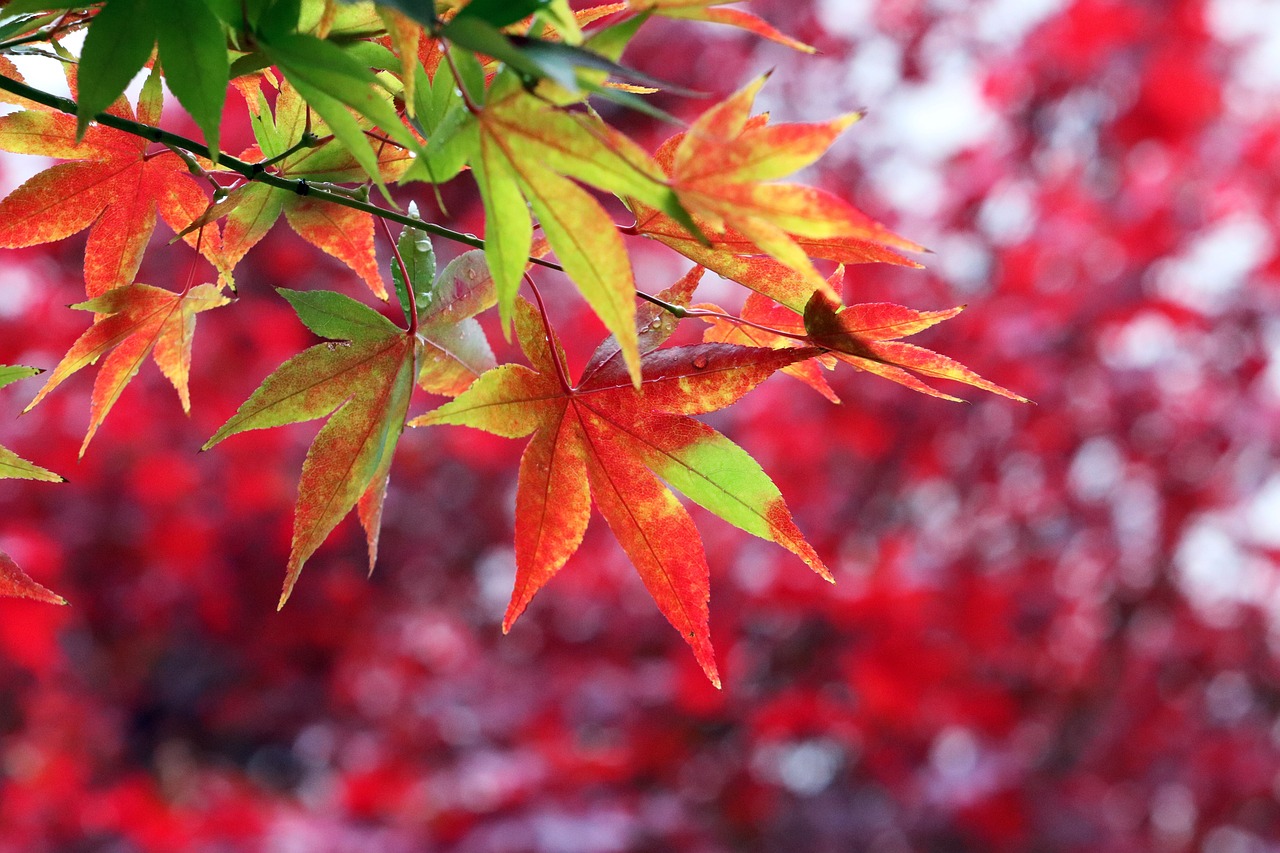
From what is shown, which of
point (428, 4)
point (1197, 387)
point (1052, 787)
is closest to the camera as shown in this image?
point (428, 4)

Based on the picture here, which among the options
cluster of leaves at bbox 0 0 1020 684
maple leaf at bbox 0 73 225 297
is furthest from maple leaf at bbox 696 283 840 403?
maple leaf at bbox 0 73 225 297

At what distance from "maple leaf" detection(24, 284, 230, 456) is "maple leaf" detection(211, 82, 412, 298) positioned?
1.2 inches

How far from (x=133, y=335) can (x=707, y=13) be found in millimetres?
306

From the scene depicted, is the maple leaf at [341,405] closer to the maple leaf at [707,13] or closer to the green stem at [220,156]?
the green stem at [220,156]

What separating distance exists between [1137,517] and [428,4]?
3228 millimetres

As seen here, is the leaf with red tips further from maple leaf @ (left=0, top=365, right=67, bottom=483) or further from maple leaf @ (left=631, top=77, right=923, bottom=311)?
maple leaf @ (left=0, top=365, right=67, bottom=483)

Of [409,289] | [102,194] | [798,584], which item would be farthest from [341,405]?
[798,584]

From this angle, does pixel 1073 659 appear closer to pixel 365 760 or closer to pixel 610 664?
pixel 610 664

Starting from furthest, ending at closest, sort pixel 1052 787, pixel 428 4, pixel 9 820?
pixel 1052 787, pixel 9 820, pixel 428 4

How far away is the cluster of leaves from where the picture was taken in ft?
1.05

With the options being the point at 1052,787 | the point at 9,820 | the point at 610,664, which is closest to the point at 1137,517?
the point at 1052,787

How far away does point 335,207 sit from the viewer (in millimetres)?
480

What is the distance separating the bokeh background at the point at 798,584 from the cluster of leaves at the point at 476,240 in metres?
1.66

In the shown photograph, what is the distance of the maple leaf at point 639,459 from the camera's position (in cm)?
43
